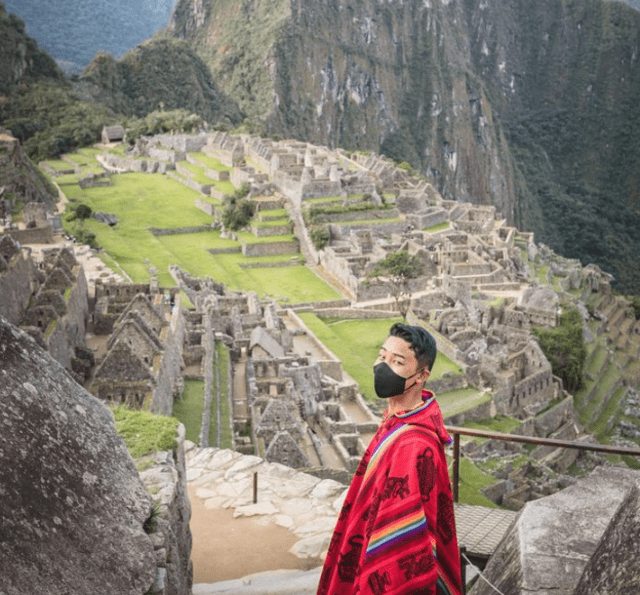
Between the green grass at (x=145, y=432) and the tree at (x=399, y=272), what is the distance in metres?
31.4

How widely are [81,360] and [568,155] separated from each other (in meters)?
193

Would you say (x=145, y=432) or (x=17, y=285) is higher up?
(x=145, y=432)

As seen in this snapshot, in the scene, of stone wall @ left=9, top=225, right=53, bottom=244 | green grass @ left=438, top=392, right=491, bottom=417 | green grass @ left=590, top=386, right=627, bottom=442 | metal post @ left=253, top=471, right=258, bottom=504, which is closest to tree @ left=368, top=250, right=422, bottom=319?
Answer: green grass @ left=438, top=392, right=491, bottom=417

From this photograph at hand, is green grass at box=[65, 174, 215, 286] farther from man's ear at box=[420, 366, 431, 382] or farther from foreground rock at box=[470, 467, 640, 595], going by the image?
man's ear at box=[420, 366, 431, 382]

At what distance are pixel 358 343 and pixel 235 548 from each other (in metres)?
26.6

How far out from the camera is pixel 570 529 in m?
5.70

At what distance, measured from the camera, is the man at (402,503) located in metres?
4.49

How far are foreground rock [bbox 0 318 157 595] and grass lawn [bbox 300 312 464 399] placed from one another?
2217 centimetres

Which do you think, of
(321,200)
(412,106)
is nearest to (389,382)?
(321,200)

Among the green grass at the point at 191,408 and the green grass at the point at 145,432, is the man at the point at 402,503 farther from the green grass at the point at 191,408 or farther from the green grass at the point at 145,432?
the green grass at the point at 191,408

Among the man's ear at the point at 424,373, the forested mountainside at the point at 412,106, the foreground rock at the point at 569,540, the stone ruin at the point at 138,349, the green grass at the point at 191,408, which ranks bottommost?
the forested mountainside at the point at 412,106

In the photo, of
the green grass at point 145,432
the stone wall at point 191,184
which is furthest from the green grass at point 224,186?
the green grass at point 145,432

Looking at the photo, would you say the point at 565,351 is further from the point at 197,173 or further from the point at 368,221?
the point at 197,173

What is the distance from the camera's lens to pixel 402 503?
15.0ft
